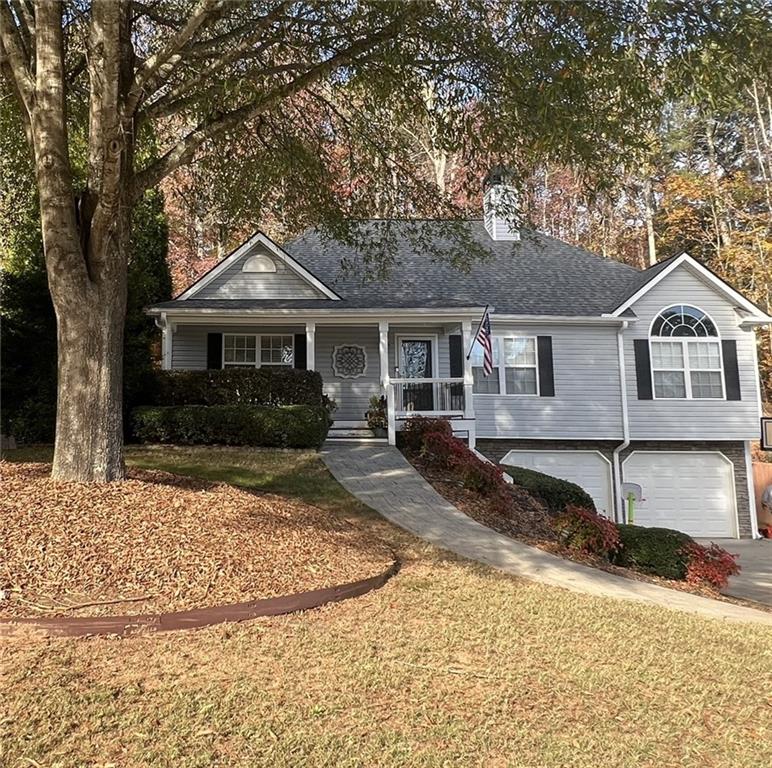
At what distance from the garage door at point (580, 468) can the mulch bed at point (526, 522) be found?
4771mm

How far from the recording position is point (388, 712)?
3.39 metres

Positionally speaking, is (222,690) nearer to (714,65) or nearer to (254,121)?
(714,65)

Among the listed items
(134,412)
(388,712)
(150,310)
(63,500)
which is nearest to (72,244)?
(63,500)

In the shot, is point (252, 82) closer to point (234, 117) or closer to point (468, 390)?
point (234, 117)

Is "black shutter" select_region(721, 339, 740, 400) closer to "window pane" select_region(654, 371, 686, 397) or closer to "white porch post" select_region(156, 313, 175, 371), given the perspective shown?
"window pane" select_region(654, 371, 686, 397)

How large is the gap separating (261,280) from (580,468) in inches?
364

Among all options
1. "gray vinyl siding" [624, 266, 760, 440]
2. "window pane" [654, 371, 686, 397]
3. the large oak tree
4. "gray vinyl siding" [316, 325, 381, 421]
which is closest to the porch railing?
"gray vinyl siding" [316, 325, 381, 421]

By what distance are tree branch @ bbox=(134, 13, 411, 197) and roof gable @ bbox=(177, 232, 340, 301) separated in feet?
24.6

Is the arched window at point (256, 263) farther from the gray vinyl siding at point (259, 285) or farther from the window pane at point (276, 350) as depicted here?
the window pane at point (276, 350)

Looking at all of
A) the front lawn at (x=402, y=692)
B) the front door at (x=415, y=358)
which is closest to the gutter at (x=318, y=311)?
the front door at (x=415, y=358)

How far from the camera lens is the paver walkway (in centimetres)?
659

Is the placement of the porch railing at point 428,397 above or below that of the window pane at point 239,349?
below

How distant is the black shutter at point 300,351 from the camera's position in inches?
589

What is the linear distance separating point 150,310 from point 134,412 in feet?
8.94
